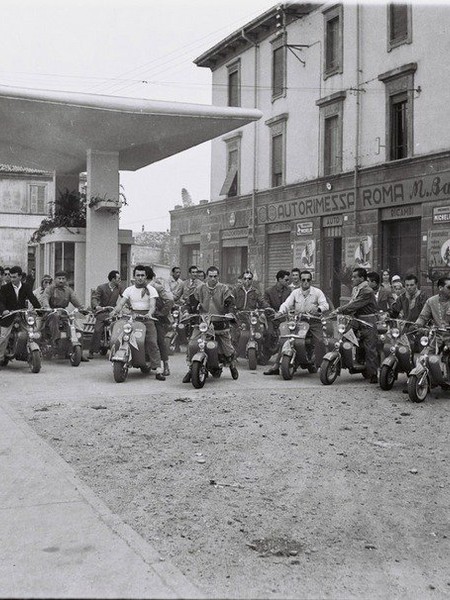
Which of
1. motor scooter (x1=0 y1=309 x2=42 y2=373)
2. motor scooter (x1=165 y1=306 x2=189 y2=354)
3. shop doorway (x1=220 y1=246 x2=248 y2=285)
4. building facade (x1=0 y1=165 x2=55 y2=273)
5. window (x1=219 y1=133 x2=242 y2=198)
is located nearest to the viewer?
motor scooter (x1=0 y1=309 x2=42 y2=373)

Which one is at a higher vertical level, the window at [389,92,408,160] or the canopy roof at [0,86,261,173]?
the window at [389,92,408,160]

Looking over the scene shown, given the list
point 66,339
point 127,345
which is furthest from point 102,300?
point 127,345

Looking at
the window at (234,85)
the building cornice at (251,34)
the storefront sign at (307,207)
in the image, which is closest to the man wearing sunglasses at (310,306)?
the storefront sign at (307,207)

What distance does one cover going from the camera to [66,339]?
14.0 meters

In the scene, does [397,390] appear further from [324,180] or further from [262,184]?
[262,184]

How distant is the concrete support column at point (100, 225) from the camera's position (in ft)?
65.1

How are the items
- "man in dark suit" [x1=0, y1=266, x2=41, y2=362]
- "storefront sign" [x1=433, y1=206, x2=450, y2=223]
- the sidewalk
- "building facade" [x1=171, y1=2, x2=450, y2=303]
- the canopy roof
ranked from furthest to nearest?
1. "building facade" [x1=171, y1=2, x2=450, y2=303]
2. "storefront sign" [x1=433, y1=206, x2=450, y2=223]
3. the canopy roof
4. "man in dark suit" [x1=0, y1=266, x2=41, y2=362]
5. the sidewalk

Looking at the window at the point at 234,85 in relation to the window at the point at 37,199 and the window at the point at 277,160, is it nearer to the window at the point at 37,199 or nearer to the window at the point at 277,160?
the window at the point at 277,160

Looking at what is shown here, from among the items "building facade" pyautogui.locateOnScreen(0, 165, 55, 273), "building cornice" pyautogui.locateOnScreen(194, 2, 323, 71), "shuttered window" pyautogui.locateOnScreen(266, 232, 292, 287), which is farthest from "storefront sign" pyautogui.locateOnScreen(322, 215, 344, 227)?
"building facade" pyautogui.locateOnScreen(0, 165, 55, 273)

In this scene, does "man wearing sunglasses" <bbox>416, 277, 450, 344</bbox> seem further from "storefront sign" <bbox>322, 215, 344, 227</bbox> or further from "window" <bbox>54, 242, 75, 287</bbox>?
"storefront sign" <bbox>322, 215, 344, 227</bbox>

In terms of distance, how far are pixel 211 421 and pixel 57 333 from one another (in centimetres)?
602

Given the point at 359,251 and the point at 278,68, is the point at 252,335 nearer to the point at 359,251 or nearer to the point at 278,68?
the point at 359,251

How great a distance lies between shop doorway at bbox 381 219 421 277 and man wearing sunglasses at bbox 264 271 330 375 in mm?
9824

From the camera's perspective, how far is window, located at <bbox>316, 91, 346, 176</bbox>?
2584 cm
